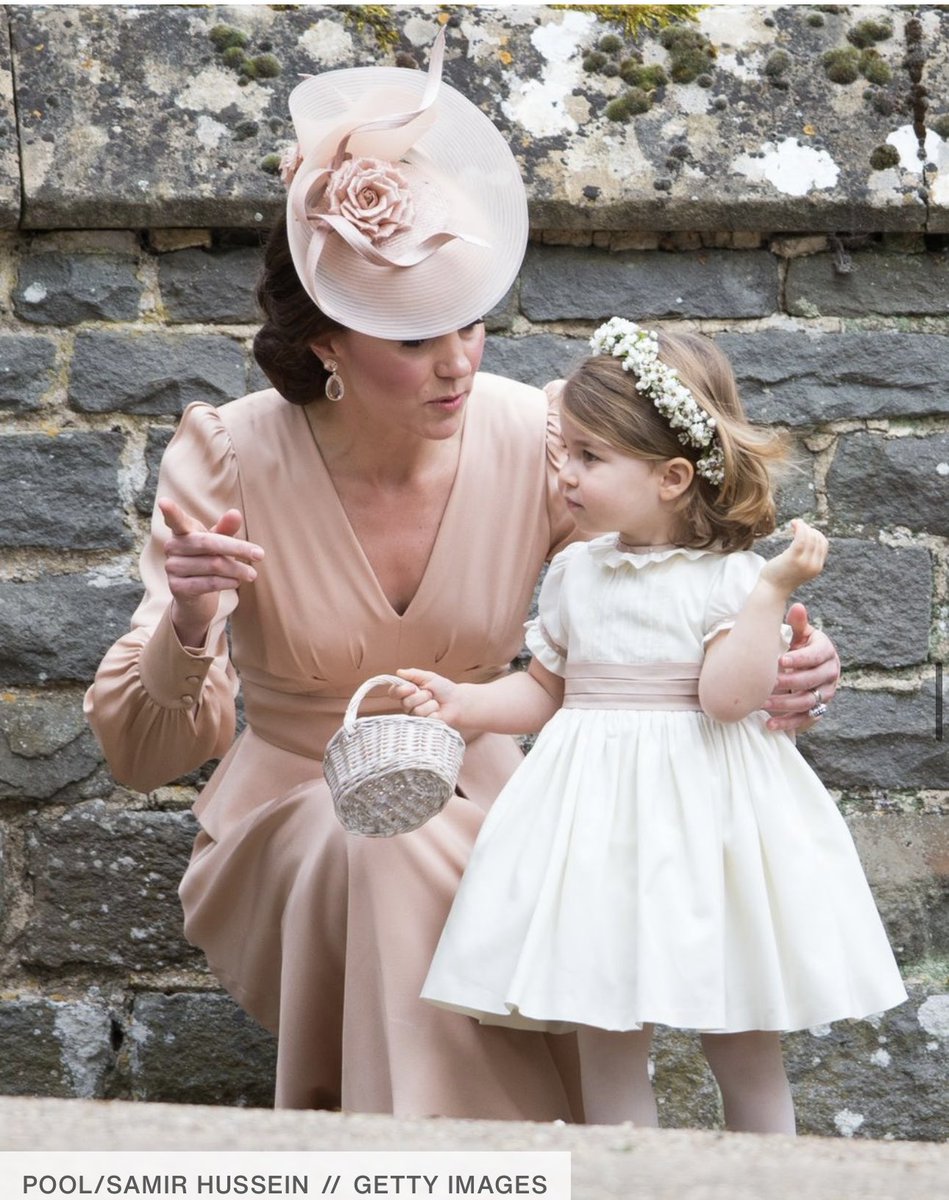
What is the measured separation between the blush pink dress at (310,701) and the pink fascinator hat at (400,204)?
0.36 metres

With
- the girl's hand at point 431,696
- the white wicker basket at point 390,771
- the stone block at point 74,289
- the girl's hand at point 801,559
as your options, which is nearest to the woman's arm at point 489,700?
the girl's hand at point 431,696

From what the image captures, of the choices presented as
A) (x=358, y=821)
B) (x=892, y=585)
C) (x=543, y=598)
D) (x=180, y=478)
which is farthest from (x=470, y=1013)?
(x=892, y=585)

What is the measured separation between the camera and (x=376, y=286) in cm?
239

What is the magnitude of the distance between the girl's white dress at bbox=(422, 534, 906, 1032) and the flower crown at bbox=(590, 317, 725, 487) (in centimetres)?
14

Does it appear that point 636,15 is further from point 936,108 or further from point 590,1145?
point 590,1145

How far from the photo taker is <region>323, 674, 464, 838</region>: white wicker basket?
2156 millimetres

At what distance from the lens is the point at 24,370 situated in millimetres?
3119

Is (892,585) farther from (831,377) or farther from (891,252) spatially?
(891,252)

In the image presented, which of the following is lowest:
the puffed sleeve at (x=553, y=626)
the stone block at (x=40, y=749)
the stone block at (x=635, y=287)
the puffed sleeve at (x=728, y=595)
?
the stone block at (x=40, y=749)

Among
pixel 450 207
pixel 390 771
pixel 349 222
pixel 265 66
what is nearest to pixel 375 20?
pixel 265 66

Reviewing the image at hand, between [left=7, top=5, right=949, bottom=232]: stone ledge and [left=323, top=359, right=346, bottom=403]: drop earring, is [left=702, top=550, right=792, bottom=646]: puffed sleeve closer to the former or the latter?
[left=323, top=359, right=346, bottom=403]: drop earring

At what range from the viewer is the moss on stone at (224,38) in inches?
124

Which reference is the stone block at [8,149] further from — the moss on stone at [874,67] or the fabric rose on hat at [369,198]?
the moss on stone at [874,67]

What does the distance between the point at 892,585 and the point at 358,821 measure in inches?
54.2
